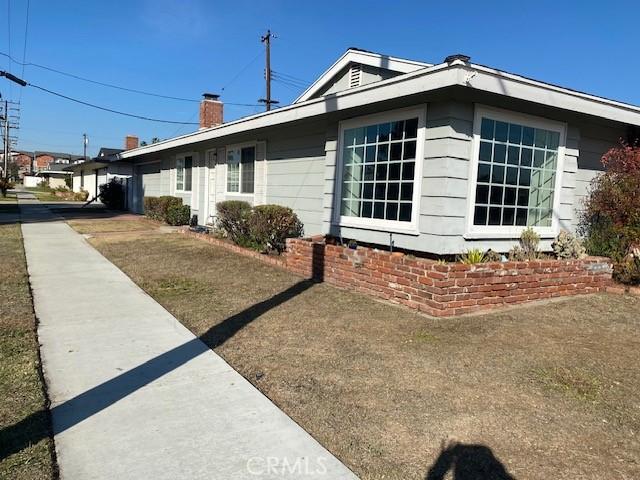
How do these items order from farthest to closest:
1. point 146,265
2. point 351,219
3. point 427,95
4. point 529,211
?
1. point 146,265
2. point 351,219
3. point 529,211
4. point 427,95

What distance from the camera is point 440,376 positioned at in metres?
4.20

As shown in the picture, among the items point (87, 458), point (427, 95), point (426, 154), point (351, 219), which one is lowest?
point (87, 458)

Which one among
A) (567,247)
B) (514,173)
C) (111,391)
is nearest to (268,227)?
(514,173)

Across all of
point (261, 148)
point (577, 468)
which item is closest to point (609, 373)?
point (577, 468)

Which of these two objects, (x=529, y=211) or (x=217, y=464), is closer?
(x=217, y=464)

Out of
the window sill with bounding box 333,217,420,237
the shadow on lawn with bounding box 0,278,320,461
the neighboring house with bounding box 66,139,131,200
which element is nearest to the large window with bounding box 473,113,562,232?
the window sill with bounding box 333,217,420,237

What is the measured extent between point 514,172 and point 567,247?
1.51m

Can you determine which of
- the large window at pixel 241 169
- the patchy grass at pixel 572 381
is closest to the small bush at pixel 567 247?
the patchy grass at pixel 572 381

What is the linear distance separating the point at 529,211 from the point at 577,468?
569cm

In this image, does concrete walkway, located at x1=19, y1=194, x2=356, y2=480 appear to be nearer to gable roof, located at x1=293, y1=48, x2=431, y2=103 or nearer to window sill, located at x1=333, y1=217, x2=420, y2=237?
window sill, located at x1=333, y1=217, x2=420, y2=237

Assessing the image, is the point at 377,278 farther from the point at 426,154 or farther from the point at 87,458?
the point at 87,458

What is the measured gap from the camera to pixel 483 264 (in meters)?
6.32

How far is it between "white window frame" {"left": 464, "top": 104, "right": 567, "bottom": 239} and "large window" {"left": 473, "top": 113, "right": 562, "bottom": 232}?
0.03 metres

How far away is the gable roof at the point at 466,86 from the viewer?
604cm
